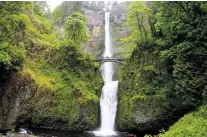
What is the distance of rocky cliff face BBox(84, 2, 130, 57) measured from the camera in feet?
167

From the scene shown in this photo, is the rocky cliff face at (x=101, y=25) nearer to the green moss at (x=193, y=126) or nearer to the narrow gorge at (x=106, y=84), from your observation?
the narrow gorge at (x=106, y=84)

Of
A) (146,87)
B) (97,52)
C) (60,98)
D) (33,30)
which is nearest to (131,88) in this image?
(146,87)

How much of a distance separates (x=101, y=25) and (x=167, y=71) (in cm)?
3392

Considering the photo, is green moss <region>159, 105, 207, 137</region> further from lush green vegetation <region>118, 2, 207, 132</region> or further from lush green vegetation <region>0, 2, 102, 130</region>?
lush green vegetation <region>0, 2, 102, 130</region>

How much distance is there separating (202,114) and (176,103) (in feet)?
13.8

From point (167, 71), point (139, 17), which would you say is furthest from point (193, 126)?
point (139, 17)

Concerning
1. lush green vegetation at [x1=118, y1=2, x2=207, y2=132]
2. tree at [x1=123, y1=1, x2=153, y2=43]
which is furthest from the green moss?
tree at [x1=123, y1=1, x2=153, y2=43]

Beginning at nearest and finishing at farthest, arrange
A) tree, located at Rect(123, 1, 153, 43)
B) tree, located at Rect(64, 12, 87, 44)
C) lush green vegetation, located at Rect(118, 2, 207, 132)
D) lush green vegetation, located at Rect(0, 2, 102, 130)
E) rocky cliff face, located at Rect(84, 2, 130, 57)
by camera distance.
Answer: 1. lush green vegetation, located at Rect(118, 2, 207, 132)
2. lush green vegetation, located at Rect(0, 2, 102, 130)
3. tree, located at Rect(123, 1, 153, 43)
4. tree, located at Rect(64, 12, 87, 44)
5. rocky cliff face, located at Rect(84, 2, 130, 57)

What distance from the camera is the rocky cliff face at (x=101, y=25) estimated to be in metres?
50.9

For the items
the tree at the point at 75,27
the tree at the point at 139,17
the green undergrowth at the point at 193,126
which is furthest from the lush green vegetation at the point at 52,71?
the green undergrowth at the point at 193,126

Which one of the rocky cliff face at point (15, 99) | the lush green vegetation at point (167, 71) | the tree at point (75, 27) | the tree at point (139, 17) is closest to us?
the lush green vegetation at point (167, 71)

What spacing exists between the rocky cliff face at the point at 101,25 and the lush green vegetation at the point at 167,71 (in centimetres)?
2148

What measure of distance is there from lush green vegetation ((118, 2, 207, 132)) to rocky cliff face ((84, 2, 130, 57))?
21.5m

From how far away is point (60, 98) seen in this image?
2583 cm
